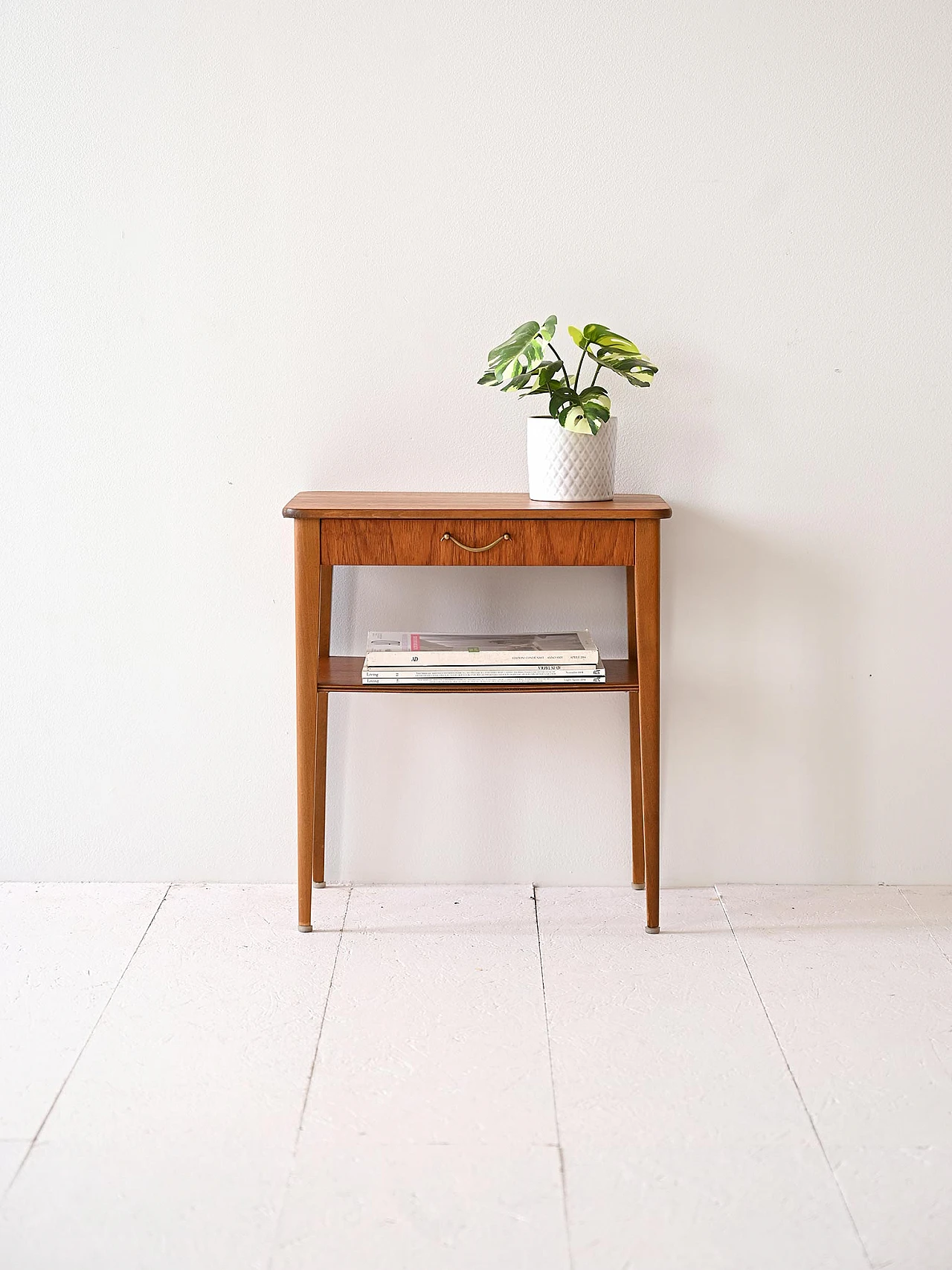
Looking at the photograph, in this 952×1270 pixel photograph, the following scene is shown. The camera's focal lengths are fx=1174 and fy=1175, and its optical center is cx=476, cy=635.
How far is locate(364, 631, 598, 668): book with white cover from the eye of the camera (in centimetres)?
219

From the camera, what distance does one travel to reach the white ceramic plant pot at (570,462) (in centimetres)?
217

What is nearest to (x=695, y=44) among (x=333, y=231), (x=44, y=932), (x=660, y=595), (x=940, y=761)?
(x=333, y=231)

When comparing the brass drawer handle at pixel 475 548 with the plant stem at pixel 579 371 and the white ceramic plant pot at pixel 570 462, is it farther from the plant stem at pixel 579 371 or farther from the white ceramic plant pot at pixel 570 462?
the plant stem at pixel 579 371

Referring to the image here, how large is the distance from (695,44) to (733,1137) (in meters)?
1.93

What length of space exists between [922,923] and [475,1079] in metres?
1.05

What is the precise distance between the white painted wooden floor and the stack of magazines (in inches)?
20.2

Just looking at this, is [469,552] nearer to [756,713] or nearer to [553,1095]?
[756,713]

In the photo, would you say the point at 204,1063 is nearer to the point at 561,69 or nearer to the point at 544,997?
the point at 544,997

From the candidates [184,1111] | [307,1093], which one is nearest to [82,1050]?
[184,1111]

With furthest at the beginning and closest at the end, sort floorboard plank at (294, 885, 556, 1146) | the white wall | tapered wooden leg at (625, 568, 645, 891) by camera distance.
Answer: tapered wooden leg at (625, 568, 645, 891) < the white wall < floorboard plank at (294, 885, 556, 1146)

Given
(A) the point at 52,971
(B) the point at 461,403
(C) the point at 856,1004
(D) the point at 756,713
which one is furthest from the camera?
(D) the point at 756,713

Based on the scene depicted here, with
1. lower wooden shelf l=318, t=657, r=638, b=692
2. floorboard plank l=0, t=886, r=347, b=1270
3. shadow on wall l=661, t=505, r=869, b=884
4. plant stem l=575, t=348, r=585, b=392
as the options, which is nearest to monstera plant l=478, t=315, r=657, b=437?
plant stem l=575, t=348, r=585, b=392

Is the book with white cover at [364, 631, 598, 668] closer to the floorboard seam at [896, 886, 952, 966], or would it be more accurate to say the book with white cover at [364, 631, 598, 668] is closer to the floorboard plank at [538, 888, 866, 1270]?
the floorboard plank at [538, 888, 866, 1270]

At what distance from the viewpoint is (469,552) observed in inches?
84.0
